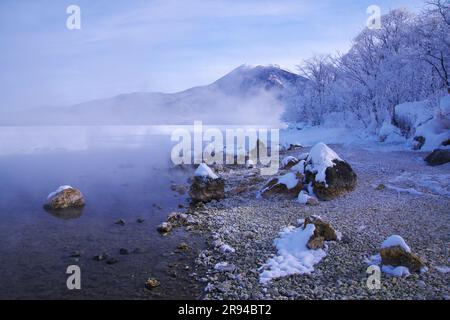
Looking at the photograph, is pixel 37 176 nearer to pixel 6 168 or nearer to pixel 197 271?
pixel 6 168

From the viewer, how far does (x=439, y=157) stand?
19.1 m

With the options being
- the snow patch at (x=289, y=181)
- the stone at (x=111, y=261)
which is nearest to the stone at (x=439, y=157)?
the snow patch at (x=289, y=181)

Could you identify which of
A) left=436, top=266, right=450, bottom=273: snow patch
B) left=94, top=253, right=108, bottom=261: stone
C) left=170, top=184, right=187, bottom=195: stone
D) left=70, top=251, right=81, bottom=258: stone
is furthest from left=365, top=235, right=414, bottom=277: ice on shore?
left=170, top=184, right=187, bottom=195: stone

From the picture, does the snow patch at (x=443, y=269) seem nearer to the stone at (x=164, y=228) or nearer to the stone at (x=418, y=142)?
the stone at (x=164, y=228)

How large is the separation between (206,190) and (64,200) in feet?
21.5

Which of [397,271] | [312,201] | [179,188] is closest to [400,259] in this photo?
[397,271]

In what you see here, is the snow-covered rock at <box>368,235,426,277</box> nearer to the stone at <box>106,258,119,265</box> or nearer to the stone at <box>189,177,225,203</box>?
the stone at <box>106,258,119,265</box>

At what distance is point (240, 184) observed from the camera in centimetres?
1916

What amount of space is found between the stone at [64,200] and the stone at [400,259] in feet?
43.1

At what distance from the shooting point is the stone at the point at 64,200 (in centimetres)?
1536

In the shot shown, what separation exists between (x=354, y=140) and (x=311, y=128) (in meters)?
15.7

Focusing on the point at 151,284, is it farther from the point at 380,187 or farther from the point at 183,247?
the point at 380,187
